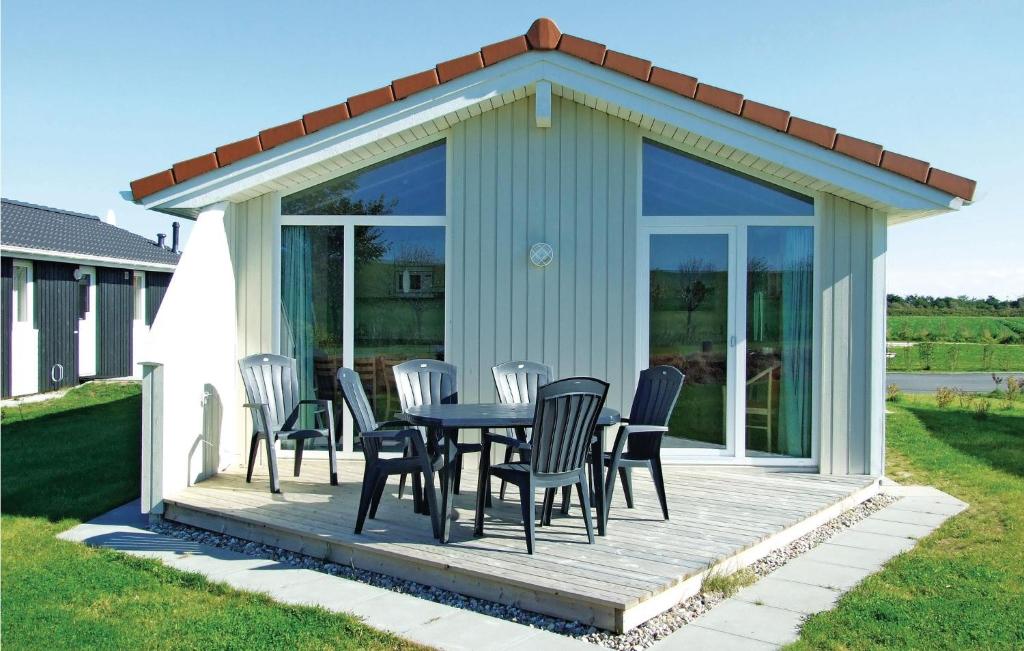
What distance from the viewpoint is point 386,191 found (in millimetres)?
7168

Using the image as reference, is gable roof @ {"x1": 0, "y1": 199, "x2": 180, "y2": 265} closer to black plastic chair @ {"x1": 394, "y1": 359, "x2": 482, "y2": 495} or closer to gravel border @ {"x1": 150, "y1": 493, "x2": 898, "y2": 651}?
black plastic chair @ {"x1": 394, "y1": 359, "x2": 482, "y2": 495}

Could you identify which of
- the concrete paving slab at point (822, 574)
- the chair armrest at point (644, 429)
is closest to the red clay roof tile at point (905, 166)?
the chair armrest at point (644, 429)

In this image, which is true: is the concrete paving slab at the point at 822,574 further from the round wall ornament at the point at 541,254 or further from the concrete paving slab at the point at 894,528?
the round wall ornament at the point at 541,254

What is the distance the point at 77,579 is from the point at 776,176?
5.80m

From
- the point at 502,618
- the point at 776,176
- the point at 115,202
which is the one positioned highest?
the point at 115,202

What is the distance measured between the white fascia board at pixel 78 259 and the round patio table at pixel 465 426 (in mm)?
11410

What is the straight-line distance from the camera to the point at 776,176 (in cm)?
675

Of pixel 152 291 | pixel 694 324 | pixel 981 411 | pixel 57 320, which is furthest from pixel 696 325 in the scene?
pixel 152 291

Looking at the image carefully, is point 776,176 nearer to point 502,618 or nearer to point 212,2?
point 502,618

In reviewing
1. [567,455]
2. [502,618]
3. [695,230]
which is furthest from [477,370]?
[502,618]

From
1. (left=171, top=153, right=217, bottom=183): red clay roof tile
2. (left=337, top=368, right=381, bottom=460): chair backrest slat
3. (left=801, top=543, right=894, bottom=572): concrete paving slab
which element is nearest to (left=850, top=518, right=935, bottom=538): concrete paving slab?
(left=801, top=543, right=894, bottom=572): concrete paving slab

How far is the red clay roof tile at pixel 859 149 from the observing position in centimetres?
600

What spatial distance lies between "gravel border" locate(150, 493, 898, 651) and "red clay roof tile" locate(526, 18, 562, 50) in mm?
4152

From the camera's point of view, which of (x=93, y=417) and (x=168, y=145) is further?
(x=168, y=145)
